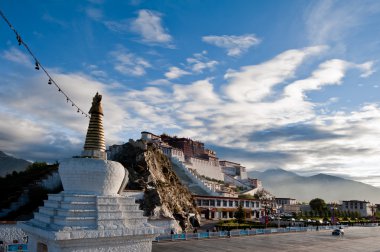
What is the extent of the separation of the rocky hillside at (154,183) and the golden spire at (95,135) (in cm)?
2483

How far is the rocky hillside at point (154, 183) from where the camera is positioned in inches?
1774

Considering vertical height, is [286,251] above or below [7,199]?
below

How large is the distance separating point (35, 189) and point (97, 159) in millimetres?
27797

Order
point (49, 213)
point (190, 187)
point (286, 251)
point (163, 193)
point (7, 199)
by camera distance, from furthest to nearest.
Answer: point (190, 187) < point (163, 193) < point (7, 199) < point (286, 251) < point (49, 213)

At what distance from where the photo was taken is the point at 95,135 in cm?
2002

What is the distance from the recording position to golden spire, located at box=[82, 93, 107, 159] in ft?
64.2

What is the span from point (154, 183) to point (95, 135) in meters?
30.3

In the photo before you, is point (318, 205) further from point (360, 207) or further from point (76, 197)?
point (76, 197)

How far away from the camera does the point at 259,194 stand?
342ft

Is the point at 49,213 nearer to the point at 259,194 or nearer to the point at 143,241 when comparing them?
the point at 143,241

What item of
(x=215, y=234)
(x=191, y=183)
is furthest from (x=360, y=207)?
(x=215, y=234)

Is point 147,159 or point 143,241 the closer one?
point 143,241

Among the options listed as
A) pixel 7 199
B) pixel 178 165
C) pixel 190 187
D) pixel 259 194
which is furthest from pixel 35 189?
pixel 259 194

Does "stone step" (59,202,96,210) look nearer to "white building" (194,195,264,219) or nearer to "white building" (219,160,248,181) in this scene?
"white building" (194,195,264,219)
